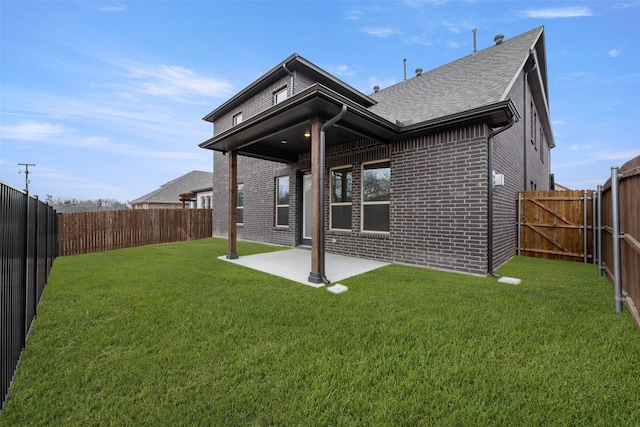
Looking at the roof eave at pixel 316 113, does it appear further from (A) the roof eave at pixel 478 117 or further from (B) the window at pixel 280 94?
(B) the window at pixel 280 94

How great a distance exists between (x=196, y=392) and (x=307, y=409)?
31.6 inches

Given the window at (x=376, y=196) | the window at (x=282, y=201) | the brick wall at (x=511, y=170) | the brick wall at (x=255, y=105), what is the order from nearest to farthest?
the brick wall at (x=511, y=170) < the window at (x=376, y=196) < the window at (x=282, y=201) < the brick wall at (x=255, y=105)

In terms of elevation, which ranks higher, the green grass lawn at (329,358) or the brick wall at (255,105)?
the brick wall at (255,105)

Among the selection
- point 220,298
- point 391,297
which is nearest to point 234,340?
point 220,298

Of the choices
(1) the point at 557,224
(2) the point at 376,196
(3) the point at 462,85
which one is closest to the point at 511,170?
(1) the point at 557,224

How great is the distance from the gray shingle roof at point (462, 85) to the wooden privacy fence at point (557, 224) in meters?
3.39

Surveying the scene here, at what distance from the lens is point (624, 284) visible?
3.58 metres

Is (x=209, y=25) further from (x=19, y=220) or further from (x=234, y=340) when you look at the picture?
(x=234, y=340)

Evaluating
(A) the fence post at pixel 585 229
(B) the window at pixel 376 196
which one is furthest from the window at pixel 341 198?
(A) the fence post at pixel 585 229

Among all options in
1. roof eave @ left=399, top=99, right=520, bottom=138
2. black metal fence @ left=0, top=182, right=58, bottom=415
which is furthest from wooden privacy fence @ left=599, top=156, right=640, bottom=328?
black metal fence @ left=0, top=182, right=58, bottom=415

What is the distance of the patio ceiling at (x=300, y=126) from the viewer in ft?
13.7

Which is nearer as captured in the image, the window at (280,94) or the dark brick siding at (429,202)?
the dark brick siding at (429,202)

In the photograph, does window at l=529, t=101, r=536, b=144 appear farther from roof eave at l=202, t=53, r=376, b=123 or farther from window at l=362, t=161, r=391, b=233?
window at l=362, t=161, r=391, b=233

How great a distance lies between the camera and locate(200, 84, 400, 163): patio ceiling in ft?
13.7
